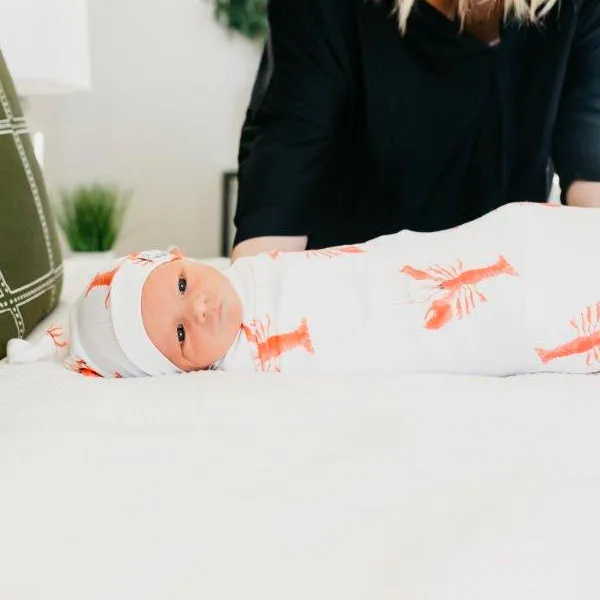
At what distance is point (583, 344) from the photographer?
830mm

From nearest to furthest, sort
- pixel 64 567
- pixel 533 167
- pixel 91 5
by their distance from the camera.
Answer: pixel 64 567 < pixel 533 167 < pixel 91 5

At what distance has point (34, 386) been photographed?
742 millimetres

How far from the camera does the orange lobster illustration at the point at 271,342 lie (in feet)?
2.80

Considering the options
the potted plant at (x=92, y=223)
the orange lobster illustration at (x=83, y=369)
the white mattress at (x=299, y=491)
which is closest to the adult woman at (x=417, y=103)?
the orange lobster illustration at (x=83, y=369)

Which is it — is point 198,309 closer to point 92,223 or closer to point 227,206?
point 92,223

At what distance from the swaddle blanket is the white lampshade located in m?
1.13

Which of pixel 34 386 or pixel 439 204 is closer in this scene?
pixel 34 386

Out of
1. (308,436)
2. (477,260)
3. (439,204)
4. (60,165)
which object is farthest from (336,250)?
(60,165)

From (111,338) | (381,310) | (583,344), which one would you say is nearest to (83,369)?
(111,338)

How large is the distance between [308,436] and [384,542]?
0.57 ft

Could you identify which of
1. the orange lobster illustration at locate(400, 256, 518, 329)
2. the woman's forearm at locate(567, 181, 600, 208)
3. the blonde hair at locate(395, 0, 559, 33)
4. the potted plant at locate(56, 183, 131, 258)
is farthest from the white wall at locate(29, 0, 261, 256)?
the orange lobster illustration at locate(400, 256, 518, 329)

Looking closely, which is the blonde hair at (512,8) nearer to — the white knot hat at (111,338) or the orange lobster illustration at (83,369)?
the white knot hat at (111,338)

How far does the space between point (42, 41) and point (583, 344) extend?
142 centimetres

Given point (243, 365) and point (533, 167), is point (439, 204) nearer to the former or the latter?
point (533, 167)
